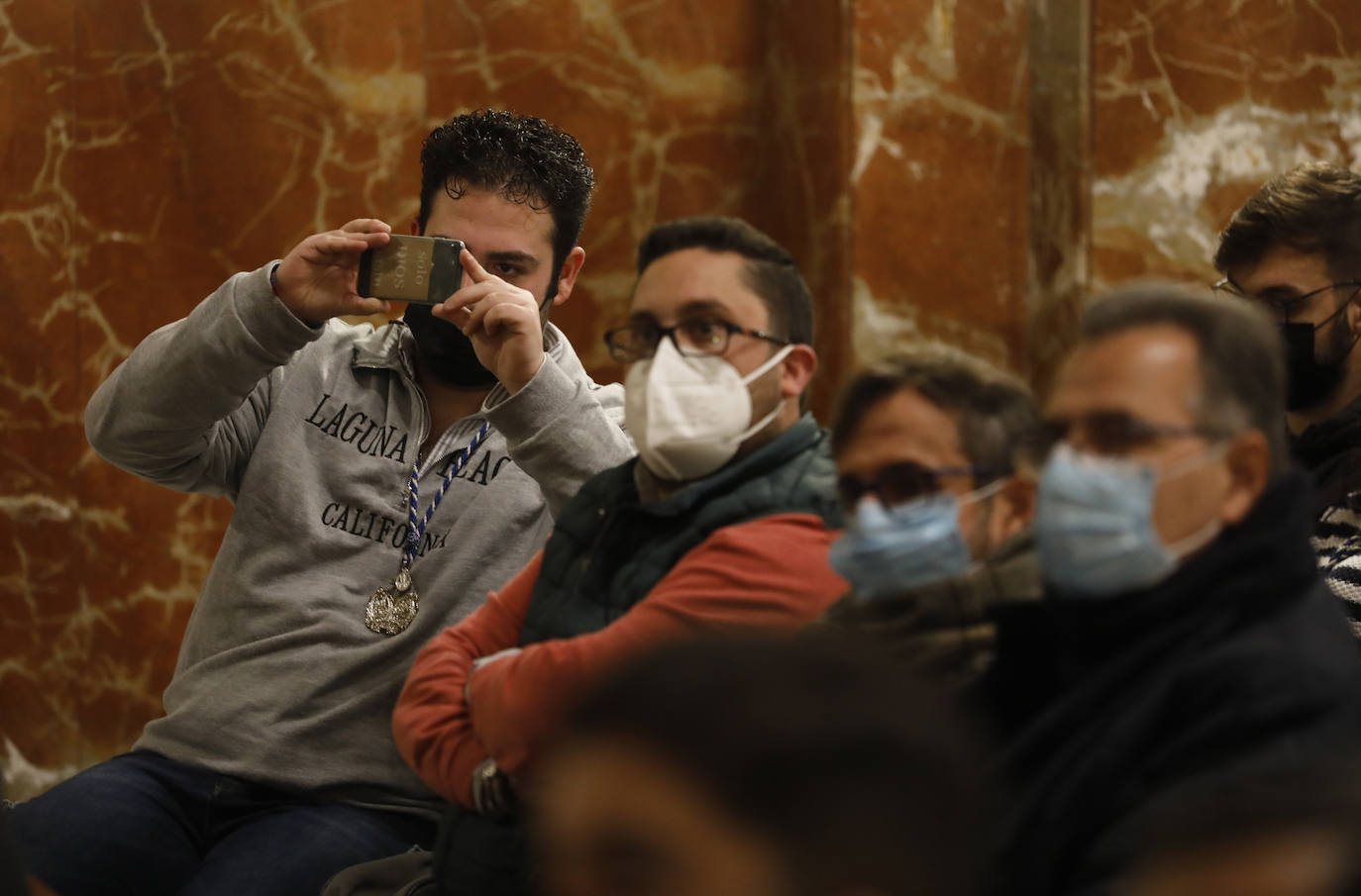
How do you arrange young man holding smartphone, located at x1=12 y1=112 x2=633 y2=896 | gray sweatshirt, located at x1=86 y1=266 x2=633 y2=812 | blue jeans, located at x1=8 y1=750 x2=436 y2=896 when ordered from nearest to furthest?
blue jeans, located at x1=8 y1=750 x2=436 y2=896, young man holding smartphone, located at x1=12 y1=112 x2=633 y2=896, gray sweatshirt, located at x1=86 y1=266 x2=633 y2=812

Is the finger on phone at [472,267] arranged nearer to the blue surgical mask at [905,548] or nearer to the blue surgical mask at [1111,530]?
the blue surgical mask at [905,548]

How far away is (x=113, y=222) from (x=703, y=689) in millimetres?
3997

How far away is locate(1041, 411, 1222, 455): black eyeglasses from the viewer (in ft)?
5.13

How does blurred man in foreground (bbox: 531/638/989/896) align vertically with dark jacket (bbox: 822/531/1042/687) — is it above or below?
above

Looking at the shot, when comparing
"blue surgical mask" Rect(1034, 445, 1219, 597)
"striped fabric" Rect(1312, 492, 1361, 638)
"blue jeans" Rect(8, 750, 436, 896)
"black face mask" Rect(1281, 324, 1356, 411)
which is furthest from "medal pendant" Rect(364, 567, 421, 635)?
"black face mask" Rect(1281, 324, 1356, 411)

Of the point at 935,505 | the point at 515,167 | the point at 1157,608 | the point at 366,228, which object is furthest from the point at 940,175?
the point at 1157,608

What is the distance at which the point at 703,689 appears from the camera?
3.29 feet

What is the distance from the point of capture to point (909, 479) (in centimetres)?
179

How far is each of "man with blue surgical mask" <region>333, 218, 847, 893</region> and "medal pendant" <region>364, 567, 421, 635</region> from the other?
406mm

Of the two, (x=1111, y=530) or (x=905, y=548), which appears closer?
(x=1111, y=530)

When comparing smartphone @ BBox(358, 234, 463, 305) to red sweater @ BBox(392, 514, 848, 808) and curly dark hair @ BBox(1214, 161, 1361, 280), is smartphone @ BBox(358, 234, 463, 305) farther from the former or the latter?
curly dark hair @ BBox(1214, 161, 1361, 280)

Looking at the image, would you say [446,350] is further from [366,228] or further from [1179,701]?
[1179,701]

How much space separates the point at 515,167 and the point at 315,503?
749 millimetres

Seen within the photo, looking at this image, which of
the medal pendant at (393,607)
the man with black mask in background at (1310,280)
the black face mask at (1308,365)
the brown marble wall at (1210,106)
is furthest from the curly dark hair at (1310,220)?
the medal pendant at (393,607)
